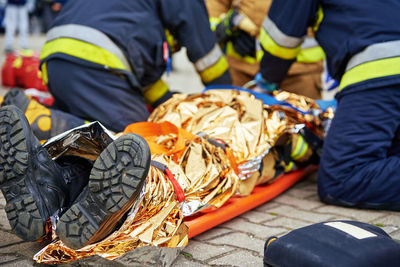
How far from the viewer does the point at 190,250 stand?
2.10m

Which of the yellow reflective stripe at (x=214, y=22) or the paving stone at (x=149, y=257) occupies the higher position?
the paving stone at (x=149, y=257)

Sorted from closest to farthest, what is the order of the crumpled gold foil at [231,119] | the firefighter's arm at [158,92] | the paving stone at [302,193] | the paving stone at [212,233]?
1. the paving stone at [212,233]
2. the crumpled gold foil at [231,119]
3. the paving stone at [302,193]
4. the firefighter's arm at [158,92]

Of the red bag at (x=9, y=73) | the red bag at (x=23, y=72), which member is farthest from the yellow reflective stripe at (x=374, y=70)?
the red bag at (x=9, y=73)

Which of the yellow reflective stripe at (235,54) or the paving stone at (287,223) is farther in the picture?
the yellow reflective stripe at (235,54)

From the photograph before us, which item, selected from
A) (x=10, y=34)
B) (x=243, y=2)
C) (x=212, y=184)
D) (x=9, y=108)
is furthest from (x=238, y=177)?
(x=10, y=34)

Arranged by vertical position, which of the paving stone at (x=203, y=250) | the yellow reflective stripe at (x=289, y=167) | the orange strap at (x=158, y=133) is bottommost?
the yellow reflective stripe at (x=289, y=167)

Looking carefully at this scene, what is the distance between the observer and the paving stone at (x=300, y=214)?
2.55m

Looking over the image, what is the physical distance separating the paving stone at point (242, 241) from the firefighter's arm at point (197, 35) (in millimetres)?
1404

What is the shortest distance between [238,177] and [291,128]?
0.53 m

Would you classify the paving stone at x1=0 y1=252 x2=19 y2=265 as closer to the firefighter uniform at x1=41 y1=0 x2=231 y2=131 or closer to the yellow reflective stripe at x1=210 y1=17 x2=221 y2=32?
the firefighter uniform at x1=41 y1=0 x2=231 y2=131

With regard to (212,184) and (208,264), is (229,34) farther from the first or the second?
(208,264)

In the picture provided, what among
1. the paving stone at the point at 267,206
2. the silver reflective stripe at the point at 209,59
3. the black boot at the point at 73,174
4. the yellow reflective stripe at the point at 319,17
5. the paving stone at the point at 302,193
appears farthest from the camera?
the silver reflective stripe at the point at 209,59

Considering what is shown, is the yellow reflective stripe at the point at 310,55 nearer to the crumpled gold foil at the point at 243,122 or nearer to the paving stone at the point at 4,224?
the crumpled gold foil at the point at 243,122

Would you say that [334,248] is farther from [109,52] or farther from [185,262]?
[109,52]
